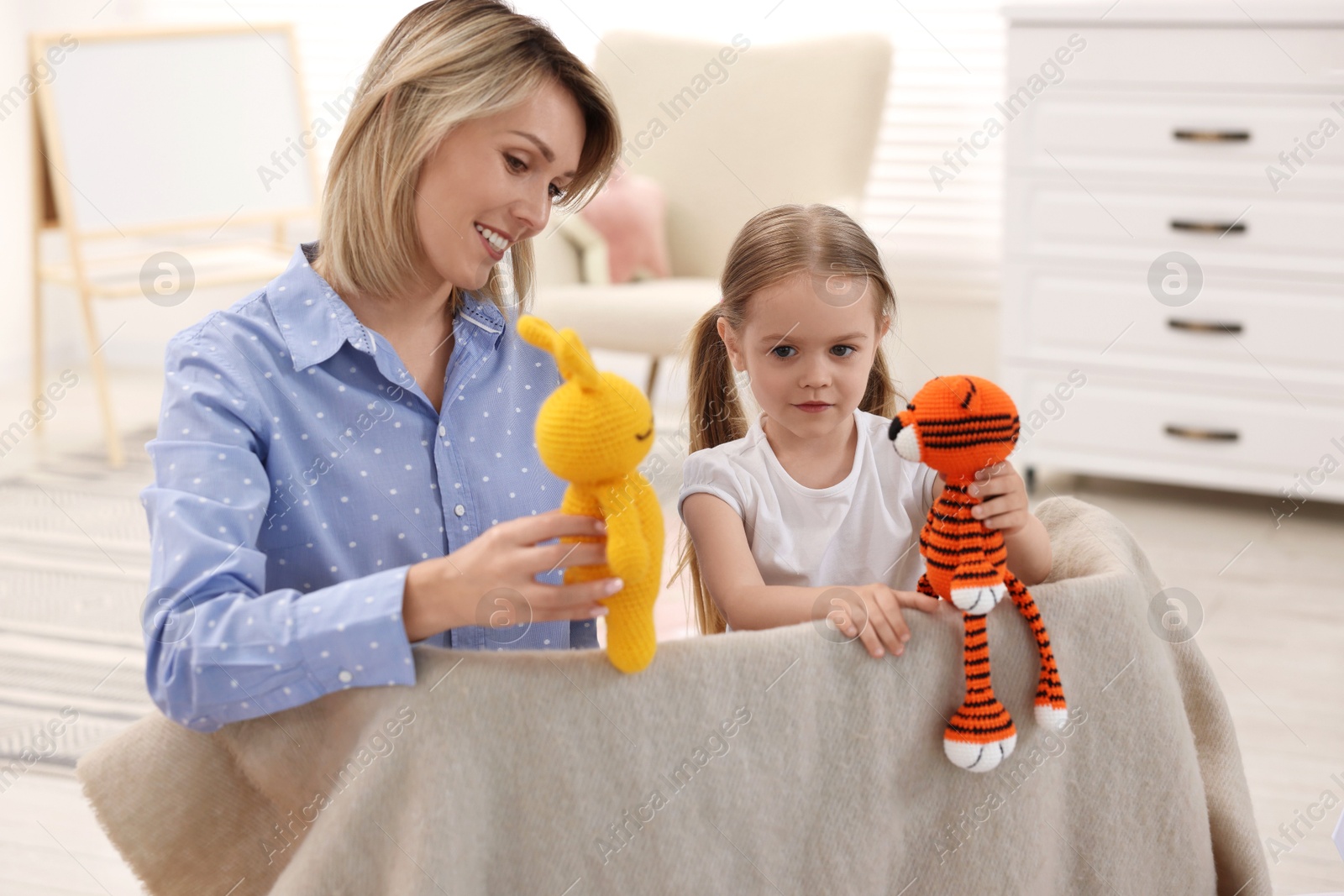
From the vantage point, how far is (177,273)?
3.68 m

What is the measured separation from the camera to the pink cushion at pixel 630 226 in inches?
124

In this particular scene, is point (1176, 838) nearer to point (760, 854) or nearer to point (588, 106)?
point (760, 854)

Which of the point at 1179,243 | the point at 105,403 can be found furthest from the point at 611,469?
the point at 105,403

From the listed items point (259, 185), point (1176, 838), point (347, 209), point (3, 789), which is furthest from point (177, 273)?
point (1176, 838)

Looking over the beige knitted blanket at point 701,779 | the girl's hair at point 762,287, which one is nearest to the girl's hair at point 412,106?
the girl's hair at point 762,287

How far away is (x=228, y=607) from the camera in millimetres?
814

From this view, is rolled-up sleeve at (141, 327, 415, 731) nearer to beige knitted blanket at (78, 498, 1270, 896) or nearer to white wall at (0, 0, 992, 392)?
beige knitted blanket at (78, 498, 1270, 896)

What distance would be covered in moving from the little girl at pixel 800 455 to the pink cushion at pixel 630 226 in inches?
76.6

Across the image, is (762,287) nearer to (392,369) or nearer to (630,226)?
(392,369)

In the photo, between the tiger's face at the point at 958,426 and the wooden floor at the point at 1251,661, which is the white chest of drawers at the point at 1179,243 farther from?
the tiger's face at the point at 958,426

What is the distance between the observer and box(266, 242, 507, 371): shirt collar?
102 cm

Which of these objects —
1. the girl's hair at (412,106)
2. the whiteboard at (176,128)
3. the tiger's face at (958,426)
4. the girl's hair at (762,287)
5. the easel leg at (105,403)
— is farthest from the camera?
the whiteboard at (176,128)

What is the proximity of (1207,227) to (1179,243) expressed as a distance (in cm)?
6

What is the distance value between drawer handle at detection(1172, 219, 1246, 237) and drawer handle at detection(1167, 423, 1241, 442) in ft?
1.44
